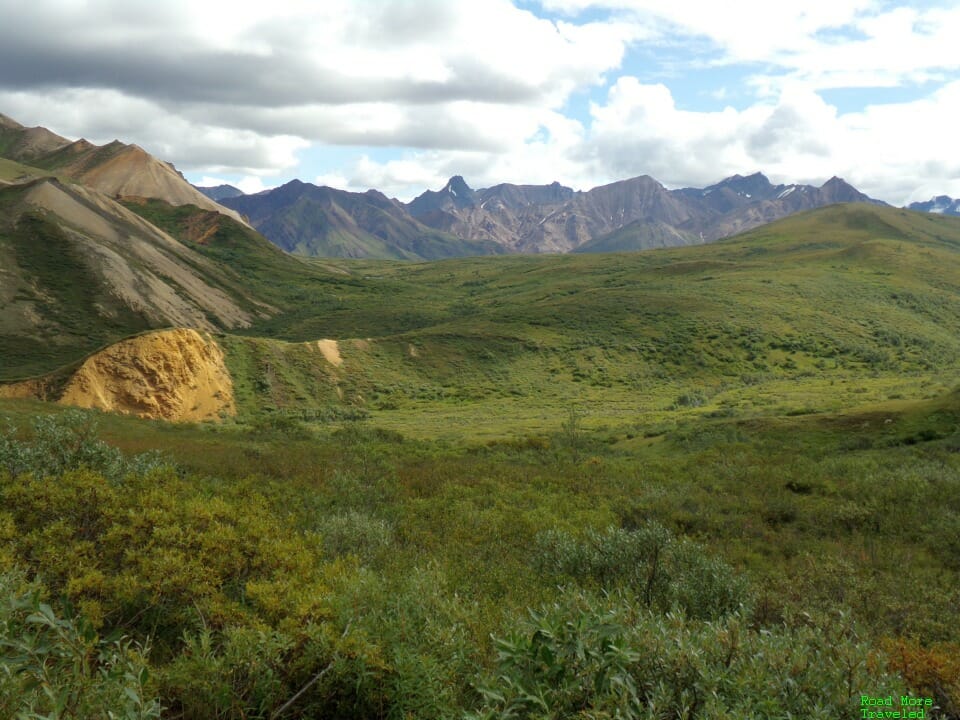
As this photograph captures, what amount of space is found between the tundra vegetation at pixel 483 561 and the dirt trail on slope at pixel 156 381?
13.9ft

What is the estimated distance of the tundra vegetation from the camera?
6262 mm

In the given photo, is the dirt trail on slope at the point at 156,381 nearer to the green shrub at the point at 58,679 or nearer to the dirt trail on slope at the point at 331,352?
the dirt trail on slope at the point at 331,352

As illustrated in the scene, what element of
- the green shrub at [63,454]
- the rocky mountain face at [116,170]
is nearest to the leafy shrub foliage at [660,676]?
the green shrub at [63,454]

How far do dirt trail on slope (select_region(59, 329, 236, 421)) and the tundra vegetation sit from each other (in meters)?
4.23

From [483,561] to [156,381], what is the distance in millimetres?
44154

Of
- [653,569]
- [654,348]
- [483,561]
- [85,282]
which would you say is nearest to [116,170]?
[85,282]

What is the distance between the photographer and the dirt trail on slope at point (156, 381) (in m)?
45.8

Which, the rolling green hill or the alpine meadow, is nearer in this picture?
the alpine meadow

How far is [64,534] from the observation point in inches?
376

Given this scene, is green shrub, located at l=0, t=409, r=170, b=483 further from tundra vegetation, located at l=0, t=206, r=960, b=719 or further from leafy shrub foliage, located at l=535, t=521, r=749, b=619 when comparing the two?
leafy shrub foliage, located at l=535, t=521, r=749, b=619

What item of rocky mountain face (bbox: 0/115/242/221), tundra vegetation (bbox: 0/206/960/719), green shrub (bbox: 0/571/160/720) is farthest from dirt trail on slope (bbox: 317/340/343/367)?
rocky mountain face (bbox: 0/115/242/221)

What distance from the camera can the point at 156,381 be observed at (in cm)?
4884

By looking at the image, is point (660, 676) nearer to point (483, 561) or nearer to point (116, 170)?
point (483, 561)

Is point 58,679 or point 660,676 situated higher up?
point 58,679
